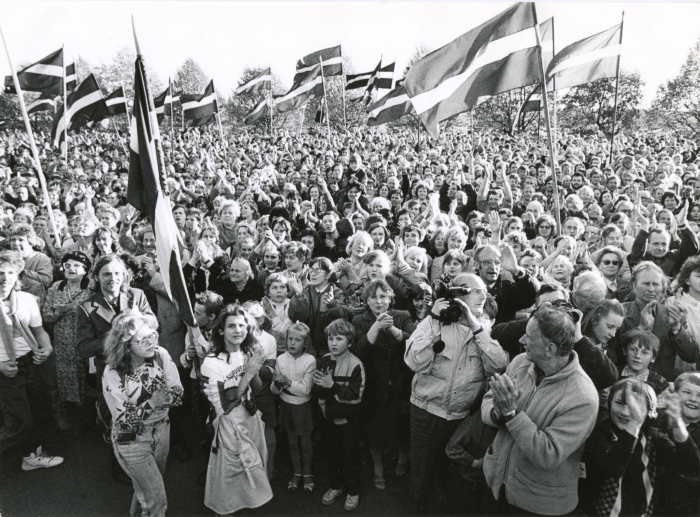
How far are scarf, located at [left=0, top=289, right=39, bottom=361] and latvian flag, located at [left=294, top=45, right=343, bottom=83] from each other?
460 inches

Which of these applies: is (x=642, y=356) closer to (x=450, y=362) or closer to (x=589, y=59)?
(x=450, y=362)

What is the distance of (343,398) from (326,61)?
12.4m

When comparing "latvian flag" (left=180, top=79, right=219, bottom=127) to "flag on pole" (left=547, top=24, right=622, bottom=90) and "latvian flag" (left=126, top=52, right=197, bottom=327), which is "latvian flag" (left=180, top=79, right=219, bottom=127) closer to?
"flag on pole" (left=547, top=24, right=622, bottom=90)

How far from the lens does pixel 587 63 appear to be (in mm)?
7230

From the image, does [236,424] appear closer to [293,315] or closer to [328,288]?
[293,315]

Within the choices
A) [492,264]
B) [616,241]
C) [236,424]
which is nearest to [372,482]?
[236,424]

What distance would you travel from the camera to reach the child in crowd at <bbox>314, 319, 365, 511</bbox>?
3.52m

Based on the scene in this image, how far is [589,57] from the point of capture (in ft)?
23.6

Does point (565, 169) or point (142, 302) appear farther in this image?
point (565, 169)

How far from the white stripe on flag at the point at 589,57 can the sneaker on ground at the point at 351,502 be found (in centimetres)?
626

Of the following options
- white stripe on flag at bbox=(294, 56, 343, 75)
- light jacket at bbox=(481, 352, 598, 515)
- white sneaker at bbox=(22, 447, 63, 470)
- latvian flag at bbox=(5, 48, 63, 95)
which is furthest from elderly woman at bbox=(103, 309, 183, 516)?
white stripe on flag at bbox=(294, 56, 343, 75)

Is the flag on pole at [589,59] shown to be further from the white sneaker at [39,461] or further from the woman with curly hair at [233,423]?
the white sneaker at [39,461]

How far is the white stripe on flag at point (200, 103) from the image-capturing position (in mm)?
14478

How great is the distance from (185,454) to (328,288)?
1856mm
